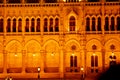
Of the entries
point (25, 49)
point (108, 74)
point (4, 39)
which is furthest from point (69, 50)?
point (108, 74)

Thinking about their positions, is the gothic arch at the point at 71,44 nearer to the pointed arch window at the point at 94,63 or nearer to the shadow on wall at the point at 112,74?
the pointed arch window at the point at 94,63

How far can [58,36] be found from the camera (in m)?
45.3

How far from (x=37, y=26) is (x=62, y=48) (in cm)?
558

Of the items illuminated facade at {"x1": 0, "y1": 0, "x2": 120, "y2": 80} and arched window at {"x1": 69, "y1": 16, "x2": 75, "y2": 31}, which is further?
arched window at {"x1": 69, "y1": 16, "x2": 75, "y2": 31}

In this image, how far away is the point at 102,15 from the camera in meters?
45.3

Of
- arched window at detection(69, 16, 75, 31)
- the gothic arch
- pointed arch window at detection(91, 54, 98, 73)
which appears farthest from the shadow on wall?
arched window at detection(69, 16, 75, 31)

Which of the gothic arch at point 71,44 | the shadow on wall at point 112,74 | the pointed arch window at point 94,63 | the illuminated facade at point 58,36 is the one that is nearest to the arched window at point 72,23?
the illuminated facade at point 58,36

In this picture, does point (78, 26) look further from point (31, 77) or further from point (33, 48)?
point (31, 77)

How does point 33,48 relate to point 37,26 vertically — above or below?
below

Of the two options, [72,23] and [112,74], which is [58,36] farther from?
[112,74]

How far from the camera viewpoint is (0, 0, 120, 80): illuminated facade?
4488cm

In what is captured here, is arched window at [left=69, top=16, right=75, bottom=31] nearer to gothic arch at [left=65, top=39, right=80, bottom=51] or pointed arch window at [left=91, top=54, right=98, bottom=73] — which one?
gothic arch at [left=65, top=39, right=80, bottom=51]

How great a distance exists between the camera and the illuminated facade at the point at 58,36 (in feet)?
147

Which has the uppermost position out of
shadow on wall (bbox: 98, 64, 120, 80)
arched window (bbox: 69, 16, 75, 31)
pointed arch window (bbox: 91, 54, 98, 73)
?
arched window (bbox: 69, 16, 75, 31)
